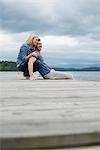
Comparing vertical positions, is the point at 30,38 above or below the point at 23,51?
above

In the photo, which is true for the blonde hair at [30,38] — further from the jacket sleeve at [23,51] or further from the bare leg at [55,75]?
the bare leg at [55,75]

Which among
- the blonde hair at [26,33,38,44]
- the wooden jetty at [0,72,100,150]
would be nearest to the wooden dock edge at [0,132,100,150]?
the wooden jetty at [0,72,100,150]

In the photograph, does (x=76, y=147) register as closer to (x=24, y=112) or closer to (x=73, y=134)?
(x=73, y=134)

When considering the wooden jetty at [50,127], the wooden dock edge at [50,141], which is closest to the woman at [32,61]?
the wooden jetty at [50,127]

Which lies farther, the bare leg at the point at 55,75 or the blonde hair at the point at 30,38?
the bare leg at the point at 55,75

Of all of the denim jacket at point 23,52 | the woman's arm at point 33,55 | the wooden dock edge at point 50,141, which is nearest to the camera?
the wooden dock edge at point 50,141

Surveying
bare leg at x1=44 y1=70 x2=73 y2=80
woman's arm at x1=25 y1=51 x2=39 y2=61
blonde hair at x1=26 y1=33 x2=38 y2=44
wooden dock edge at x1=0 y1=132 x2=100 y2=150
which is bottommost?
bare leg at x1=44 y1=70 x2=73 y2=80

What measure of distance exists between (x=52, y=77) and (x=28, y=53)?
54 centimetres

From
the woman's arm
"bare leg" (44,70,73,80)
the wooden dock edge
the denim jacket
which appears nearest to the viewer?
the wooden dock edge

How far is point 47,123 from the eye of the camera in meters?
1.83

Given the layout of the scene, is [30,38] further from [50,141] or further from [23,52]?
[50,141]

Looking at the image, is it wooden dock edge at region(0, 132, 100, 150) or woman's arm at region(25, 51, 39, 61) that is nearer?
wooden dock edge at region(0, 132, 100, 150)

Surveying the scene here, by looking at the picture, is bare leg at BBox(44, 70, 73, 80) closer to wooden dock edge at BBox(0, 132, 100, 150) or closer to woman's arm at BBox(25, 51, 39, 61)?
woman's arm at BBox(25, 51, 39, 61)

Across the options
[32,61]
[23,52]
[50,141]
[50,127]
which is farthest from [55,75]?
[50,141]
